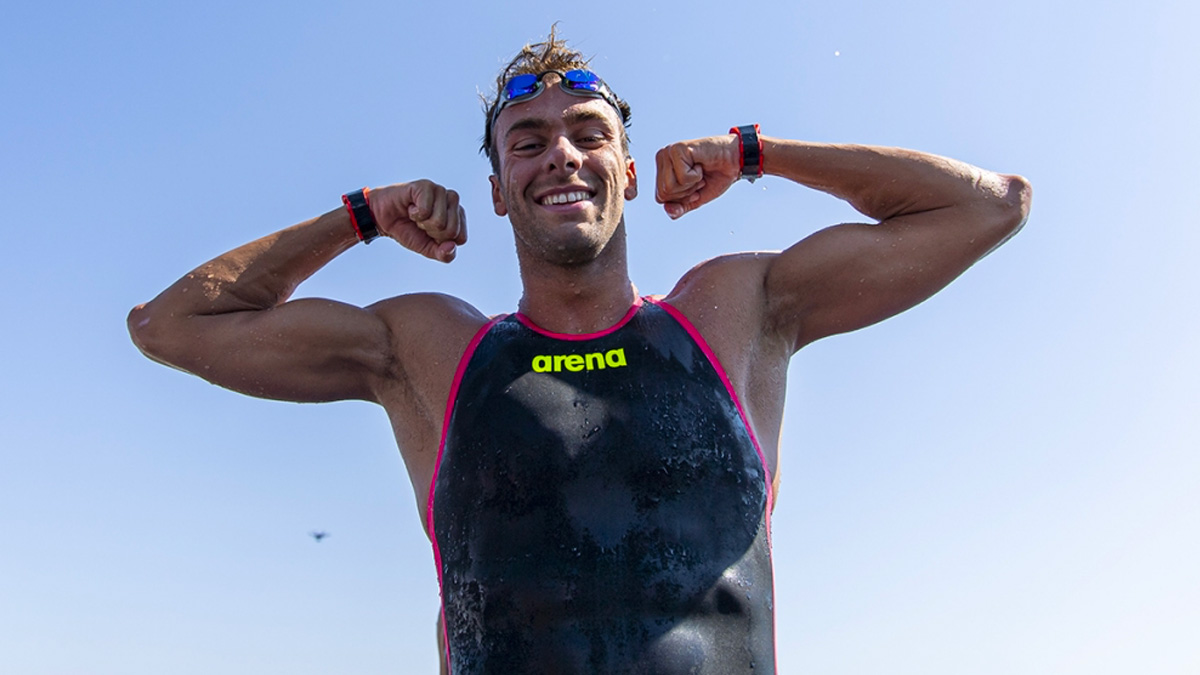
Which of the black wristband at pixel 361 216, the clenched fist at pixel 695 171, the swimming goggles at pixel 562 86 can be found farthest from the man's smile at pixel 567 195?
the black wristband at pixel 361 216

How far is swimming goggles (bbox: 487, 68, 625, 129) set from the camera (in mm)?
4230

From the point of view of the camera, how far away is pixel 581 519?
3.35 meters

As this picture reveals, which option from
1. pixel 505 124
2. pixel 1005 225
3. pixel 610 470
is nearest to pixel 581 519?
pixel 610 470

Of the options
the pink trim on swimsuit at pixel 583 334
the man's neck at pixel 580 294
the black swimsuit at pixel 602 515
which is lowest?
the black swimsuit at pixel 602 515

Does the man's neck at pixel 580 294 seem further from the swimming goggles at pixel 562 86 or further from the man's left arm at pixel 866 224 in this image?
the swimming goggles at pixel 562 86

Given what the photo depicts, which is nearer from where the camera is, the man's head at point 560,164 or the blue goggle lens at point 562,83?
the man's head at point 560,164

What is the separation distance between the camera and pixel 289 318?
13.5 feet

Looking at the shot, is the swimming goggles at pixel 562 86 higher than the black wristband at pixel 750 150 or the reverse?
higher

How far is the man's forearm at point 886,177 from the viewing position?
4.11 metres

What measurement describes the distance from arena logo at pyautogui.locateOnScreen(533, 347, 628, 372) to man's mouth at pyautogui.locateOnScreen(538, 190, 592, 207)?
0.63m

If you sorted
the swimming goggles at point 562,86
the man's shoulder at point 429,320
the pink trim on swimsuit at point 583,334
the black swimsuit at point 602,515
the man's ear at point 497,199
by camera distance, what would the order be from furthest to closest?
1. the man's ear at point 497,199
2. the swimming goggles at point 562,86
3. the man's shoulder at point 429,320
4. the pink trim on swimsuit at point 583,334
5. the black swimsuit at point 602,515

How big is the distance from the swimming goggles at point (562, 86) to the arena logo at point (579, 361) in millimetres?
1172

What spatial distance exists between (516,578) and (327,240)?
1793 millimetres

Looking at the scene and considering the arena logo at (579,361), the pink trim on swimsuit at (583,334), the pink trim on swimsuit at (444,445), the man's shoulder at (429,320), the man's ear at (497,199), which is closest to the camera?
the pink trim on swimsuit at (444,445)
